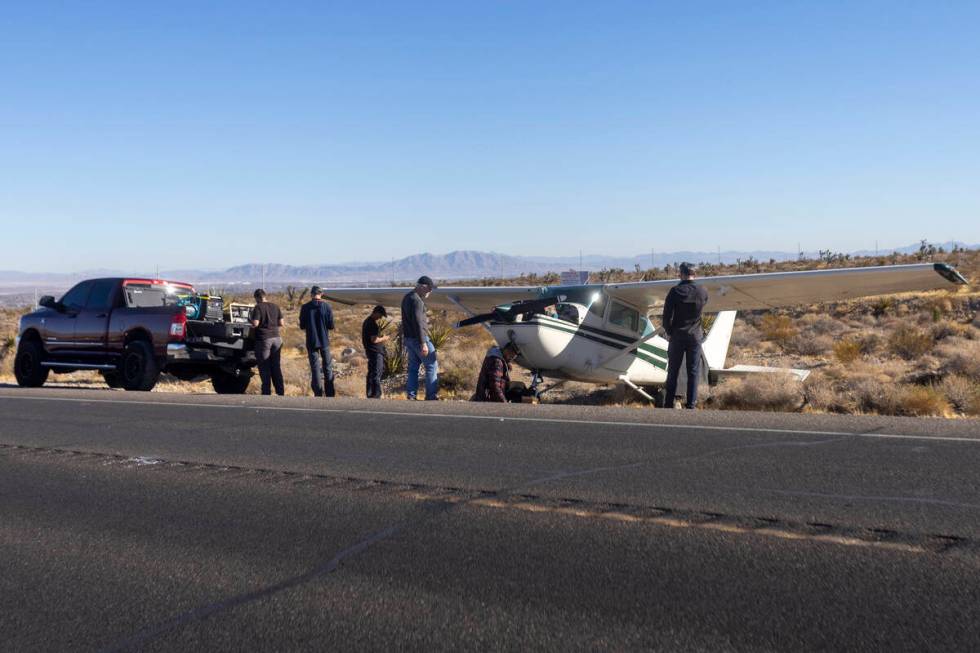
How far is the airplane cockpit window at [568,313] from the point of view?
14086mm

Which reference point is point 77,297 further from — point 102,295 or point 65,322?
point 102,295

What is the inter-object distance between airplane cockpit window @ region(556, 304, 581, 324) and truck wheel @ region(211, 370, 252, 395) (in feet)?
19.2

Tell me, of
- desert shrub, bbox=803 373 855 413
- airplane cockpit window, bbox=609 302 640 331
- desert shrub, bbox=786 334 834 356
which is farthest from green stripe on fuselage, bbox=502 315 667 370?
desert shrub, bbox=786 334 834 356

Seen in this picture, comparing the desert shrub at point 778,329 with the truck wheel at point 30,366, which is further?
the desert shrub at point 778,329

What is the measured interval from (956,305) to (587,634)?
30233mm

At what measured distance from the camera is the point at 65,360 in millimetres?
16188

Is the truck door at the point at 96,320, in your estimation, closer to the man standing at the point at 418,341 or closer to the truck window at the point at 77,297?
the truck window at the point at 77,297

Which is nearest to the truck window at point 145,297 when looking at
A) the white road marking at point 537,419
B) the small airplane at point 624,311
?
the white road marking at point 537,419

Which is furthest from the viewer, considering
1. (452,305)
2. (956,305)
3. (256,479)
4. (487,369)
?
(956,305)

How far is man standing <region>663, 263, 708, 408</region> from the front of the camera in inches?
445

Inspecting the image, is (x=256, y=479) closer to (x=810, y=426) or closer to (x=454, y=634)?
(x=454, y=634)

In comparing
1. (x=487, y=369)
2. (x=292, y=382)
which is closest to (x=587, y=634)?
(x=487, y=369)

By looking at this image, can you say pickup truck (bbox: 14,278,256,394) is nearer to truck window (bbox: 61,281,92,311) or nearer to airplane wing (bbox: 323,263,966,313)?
truck window (bbox: 61,281,92,311)

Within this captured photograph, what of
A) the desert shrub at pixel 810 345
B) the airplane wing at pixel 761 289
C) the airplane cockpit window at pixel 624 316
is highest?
the airplane wing at pixel 761 289
